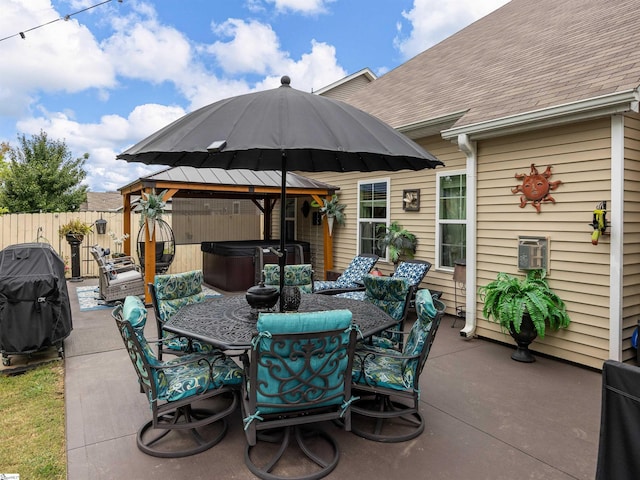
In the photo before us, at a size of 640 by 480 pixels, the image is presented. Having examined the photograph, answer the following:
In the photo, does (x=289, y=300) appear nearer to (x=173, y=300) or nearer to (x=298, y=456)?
(x=298, y=456)

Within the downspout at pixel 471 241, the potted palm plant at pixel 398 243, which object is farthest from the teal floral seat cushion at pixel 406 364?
the potted palm plant at pixel 398 243

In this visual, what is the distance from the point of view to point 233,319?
9.54ft

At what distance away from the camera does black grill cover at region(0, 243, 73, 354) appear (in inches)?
147

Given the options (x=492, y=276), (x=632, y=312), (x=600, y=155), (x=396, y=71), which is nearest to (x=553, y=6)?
(x=396, y=71)

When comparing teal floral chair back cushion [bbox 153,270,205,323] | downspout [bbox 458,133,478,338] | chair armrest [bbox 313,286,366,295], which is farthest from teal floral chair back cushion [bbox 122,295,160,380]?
downspout [bbox 458,133,478,338]

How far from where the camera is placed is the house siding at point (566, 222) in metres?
3.85

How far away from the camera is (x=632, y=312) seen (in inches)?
152

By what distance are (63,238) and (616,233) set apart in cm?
1112

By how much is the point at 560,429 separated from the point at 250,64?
14.3 meters

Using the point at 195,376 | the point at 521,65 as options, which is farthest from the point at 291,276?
the point at 521,65

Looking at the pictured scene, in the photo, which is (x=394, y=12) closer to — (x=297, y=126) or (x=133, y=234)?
(x=133, y=234)

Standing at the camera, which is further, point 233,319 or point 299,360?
point 233,319

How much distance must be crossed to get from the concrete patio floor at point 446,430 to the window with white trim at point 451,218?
6.53 ft

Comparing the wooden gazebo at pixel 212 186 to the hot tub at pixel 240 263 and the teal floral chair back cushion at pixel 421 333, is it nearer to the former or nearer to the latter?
the hot tub at pixel 240 263
